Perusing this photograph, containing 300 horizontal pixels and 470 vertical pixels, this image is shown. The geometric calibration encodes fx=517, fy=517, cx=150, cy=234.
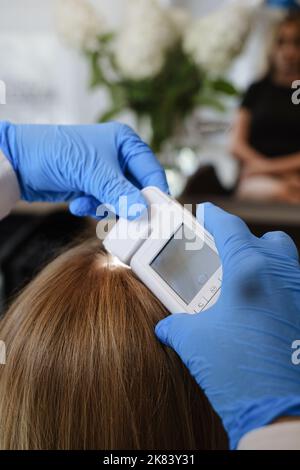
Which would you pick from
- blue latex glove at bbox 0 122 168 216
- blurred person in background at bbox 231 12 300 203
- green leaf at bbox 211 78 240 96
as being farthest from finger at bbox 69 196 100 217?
blurred person in background at bbox 231 12 300 203

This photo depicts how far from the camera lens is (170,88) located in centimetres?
135

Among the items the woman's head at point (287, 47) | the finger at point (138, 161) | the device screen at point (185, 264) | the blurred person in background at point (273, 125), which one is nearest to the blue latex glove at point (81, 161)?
the finger at point (138, 161)

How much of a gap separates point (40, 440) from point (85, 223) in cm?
→ 83

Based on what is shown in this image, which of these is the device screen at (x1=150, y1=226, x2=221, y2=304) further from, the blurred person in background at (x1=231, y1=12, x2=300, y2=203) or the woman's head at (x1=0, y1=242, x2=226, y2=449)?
the blurred person in background at (x1=231, y1=12, x2=300, y2=203)

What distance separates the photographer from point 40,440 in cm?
61

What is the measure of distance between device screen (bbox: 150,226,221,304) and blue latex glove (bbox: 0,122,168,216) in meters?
0.11

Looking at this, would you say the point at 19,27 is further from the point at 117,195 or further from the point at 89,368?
the point at 89,368

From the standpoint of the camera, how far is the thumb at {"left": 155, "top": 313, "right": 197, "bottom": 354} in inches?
22.3

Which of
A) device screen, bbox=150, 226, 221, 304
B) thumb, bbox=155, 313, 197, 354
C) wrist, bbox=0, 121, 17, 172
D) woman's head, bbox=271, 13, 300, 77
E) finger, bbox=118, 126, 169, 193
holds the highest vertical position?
woman's head, bbox=271, 13, 300, 77

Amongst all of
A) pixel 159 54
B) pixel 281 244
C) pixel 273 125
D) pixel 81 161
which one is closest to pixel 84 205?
pixel 81 161

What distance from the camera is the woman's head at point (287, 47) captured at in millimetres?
1796

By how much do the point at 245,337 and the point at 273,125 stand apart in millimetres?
1420

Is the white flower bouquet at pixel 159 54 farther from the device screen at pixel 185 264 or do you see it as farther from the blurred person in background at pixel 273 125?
the device screen at pixel 185 264

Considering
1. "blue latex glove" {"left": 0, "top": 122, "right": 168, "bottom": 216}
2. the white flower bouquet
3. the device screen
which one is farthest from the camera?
the white flower bouquet
